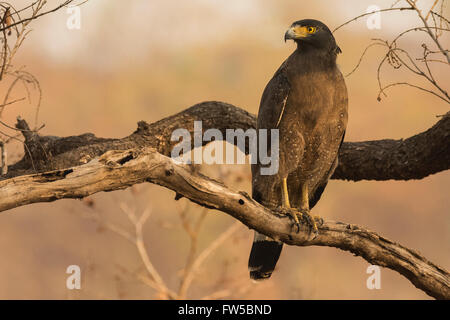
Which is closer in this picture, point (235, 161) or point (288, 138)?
point (288, 138)

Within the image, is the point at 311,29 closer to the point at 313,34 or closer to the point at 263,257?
the point at 313,34

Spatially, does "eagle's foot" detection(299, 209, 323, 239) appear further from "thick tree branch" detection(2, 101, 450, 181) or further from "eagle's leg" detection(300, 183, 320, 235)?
"thick tree branch" detection(2, 101, 450, 181)

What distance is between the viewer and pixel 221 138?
23.2 ft

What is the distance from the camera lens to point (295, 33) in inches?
211

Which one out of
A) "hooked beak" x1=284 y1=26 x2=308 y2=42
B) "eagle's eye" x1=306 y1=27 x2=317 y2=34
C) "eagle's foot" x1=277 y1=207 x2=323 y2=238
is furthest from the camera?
"eagle's eye" x1=306 y1=27 x2=317 y2=34

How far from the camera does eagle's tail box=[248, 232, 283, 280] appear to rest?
5.97 metres

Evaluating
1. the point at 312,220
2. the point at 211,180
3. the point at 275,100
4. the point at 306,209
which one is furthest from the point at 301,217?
the point at 211,180

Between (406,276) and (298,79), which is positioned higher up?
(298,79)

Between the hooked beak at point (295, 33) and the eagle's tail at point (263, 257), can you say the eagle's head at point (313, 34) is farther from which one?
the eagle's tail at point (263, 257)

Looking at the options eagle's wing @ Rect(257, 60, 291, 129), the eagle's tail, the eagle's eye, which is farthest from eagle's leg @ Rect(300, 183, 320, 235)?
the eagle's eye

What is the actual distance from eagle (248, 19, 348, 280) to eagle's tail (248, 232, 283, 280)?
0.51 meters
